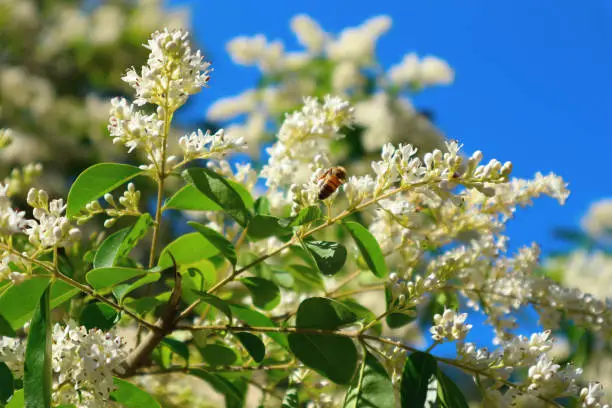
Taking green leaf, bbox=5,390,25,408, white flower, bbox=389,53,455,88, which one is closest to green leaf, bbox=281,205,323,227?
green leaf, bbox=5,390,25,408

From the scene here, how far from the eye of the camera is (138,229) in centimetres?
71

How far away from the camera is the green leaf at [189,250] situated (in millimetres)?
721

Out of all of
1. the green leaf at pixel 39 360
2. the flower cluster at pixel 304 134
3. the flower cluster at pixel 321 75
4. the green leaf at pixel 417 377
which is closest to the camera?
the green leaf at pixel 39 360

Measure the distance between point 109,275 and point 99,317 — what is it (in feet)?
0.28

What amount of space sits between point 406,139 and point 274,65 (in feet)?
3.08

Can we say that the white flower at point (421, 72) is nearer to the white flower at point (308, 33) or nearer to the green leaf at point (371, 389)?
the white flower at point (308, 33)

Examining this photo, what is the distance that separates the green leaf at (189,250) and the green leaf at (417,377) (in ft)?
0.82

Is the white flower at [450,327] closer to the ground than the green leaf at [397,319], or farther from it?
closer to the ground

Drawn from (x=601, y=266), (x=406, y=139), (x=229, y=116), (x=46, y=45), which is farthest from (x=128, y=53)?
(x=601, y=266)

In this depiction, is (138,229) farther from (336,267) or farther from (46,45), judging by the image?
(46,45)

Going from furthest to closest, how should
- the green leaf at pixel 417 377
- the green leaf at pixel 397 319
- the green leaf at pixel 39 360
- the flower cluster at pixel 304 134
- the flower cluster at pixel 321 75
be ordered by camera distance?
the flower cluster at pixel 321 75 → the flower cluster at pixel 304 134 → the green leaf at pixel 397 319 → the green leaf at pixel 417 377 → the green leaf at pixel 39 360

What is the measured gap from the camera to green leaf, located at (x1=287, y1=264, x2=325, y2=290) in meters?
0.95

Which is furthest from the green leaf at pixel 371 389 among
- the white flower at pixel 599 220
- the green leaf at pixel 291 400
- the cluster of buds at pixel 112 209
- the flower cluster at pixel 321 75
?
the white flower at pixel 599 220

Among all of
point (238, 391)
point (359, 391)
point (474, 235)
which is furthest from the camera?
point (474, 235)
